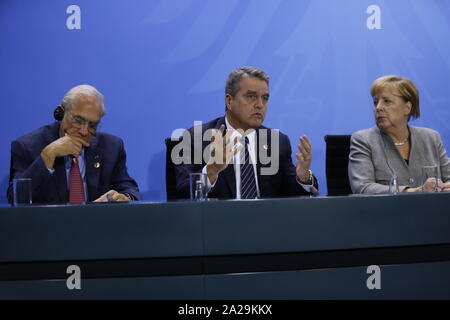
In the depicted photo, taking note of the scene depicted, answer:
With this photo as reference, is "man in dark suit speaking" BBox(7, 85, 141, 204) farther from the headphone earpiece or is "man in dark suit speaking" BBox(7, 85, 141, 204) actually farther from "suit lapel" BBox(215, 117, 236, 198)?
"suit lapel" BBox(215, 117, 236, 198)

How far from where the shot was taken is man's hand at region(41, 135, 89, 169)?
2.41 meters

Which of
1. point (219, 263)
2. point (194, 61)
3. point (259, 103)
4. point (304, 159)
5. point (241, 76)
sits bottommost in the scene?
point (219, 263)

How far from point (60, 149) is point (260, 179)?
927mm

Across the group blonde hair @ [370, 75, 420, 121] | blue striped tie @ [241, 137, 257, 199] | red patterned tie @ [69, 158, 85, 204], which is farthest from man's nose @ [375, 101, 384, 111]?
red patterned tie @ [69, 158, 85, 204]

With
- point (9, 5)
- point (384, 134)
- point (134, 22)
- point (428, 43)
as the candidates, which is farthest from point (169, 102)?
point (428, 43)

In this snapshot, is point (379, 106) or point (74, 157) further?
point (379, 106)

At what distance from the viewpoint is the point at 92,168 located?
261 cm

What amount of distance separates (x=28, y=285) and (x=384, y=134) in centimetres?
174

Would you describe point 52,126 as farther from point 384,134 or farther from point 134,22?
point 384,134

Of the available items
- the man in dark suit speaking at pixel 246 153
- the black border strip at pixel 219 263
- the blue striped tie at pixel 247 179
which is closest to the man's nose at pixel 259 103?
the man in dark suit speaking at pixel 246 153

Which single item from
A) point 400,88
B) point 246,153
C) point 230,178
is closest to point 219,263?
point 230,178

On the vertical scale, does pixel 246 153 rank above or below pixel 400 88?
below

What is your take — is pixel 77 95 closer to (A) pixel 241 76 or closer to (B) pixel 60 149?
(B) pixel 60 149

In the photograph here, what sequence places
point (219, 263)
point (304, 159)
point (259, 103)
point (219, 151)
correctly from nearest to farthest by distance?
1. point (219, 263)
2. point (219, 151)
3. point (304, 159)
4. point (259, 103)
